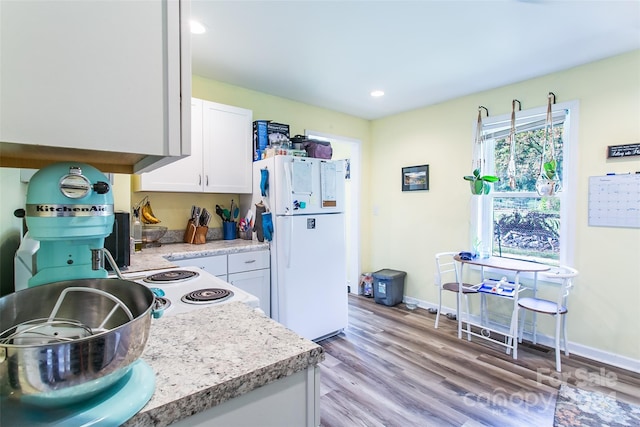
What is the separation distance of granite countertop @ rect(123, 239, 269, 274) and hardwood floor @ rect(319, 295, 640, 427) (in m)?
1.19

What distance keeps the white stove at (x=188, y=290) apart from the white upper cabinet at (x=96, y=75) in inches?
26.3

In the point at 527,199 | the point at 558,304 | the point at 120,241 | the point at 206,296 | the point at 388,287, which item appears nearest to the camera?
the point at 206,296

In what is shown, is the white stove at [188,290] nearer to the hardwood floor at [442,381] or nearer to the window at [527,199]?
the hardwood floor at [442,381]

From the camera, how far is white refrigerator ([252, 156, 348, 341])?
2.66 meters

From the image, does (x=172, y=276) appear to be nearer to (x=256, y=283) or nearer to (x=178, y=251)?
(x=178, y=251)

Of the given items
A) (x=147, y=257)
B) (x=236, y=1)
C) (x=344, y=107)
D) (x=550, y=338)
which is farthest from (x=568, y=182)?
(x=147, y=257)

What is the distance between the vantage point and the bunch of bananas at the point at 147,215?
2.66 metres

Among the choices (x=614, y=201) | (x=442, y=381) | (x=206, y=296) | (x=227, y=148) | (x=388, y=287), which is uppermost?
(x=227, y=148)

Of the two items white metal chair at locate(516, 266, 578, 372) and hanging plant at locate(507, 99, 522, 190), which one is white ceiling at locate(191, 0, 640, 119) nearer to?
hanging plant at locate(507, 99, 522, 190)

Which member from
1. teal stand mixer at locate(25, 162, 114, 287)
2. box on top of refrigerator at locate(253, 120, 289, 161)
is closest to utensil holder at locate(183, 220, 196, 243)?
box on top of refrigerator at locate(253, 120, 289, 161)

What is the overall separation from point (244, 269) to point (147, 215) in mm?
971

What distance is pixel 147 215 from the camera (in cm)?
266

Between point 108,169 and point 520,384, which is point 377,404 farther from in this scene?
point 108,169

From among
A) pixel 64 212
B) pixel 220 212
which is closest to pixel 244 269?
pixel 220 212
